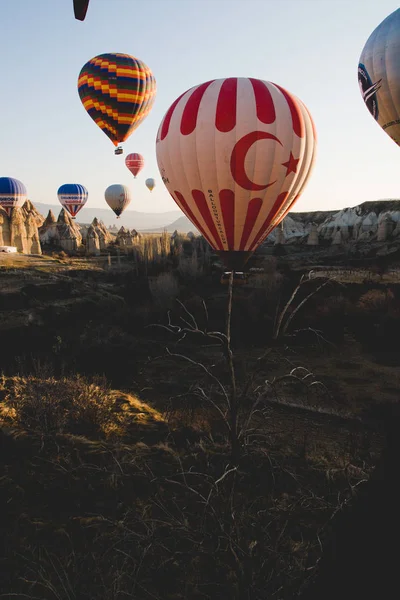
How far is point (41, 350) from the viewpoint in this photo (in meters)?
16.3

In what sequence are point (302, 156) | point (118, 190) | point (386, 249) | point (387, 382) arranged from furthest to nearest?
point (118, 190)
point (386, 249)
point (387, 382)
point (302, 156)

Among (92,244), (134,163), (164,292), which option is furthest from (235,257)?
(134,163)

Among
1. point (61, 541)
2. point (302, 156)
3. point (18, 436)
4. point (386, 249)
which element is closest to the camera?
point (61, 541)

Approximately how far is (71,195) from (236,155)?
157ft

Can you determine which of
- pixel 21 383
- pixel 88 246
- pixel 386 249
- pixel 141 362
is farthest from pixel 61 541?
pixel 88 246

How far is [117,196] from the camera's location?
205 ft

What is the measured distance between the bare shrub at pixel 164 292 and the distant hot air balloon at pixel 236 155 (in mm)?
14290

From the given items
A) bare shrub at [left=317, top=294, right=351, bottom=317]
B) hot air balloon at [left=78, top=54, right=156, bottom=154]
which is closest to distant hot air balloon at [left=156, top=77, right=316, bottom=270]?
bare shrub at [left=317, top=294, right=351, bottom=317]

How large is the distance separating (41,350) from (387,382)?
39.9ft

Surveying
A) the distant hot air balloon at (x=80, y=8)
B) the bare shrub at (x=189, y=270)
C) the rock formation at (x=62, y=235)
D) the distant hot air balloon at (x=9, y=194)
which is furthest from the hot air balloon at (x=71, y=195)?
the distant hot air balloon at (x=80, y=8)

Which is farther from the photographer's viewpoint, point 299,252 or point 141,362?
point 299,252

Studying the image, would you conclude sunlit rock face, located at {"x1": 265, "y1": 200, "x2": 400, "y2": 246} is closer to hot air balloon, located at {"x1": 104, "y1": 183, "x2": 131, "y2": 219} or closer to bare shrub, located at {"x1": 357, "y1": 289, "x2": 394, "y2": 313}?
hot air balloon, located at {"x1": 104, "y1": 183, "x2": 131, "y2": 219}

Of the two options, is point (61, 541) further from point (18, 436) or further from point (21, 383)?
point (21, 383)

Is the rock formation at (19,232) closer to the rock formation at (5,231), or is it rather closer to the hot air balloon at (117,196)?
the rock formation at (5,231)
